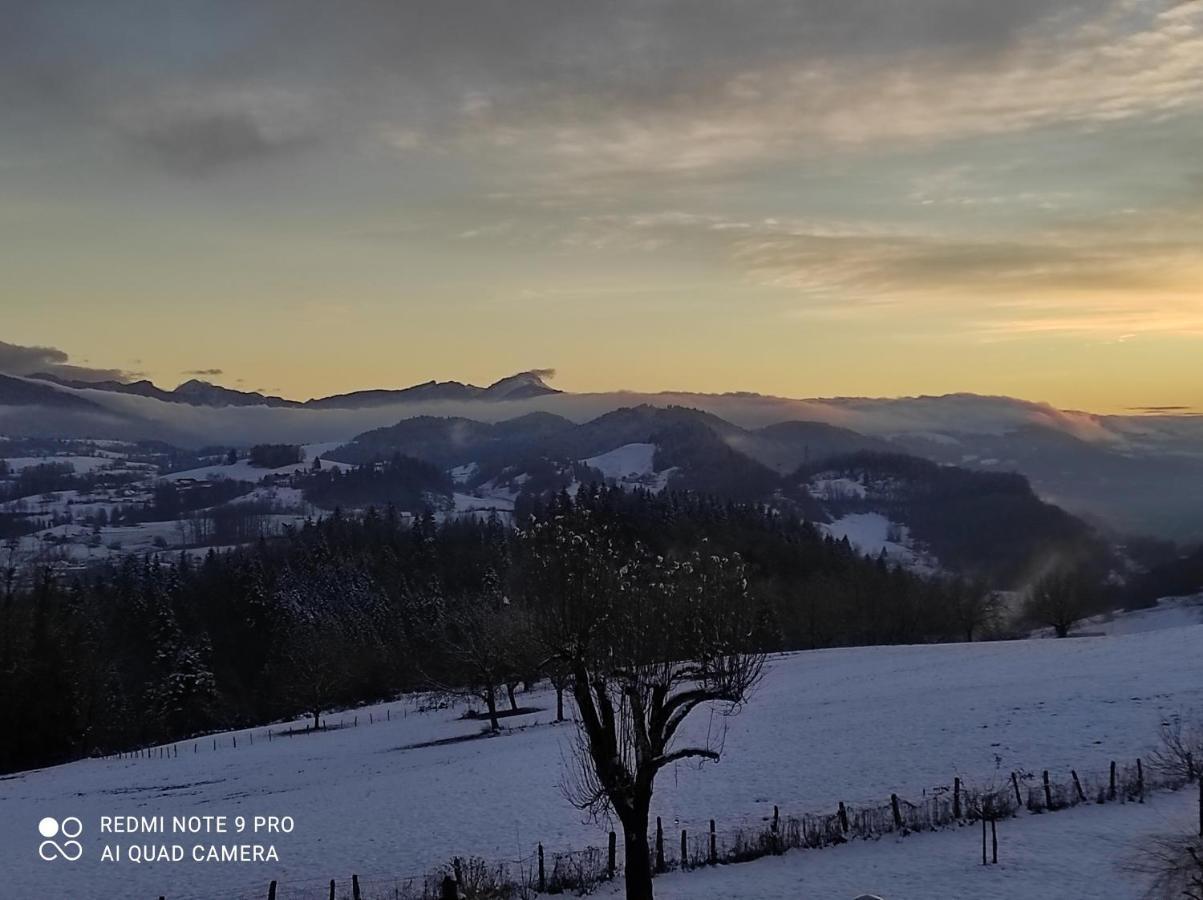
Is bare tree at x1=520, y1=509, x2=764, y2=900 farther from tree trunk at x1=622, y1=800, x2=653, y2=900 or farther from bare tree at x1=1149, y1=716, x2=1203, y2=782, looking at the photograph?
bare tree at x1=1149, y1=716, x2=1203, y2=782

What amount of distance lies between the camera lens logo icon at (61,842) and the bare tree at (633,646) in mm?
26512

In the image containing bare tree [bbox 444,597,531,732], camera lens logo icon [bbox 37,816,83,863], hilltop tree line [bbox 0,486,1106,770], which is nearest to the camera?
camera lens logo icon [bbox 37,816,83,863]

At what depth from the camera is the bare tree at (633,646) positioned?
23.4 metres

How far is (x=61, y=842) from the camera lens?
39.7 m

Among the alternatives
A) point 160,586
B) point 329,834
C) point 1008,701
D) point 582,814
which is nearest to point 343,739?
point 329,834

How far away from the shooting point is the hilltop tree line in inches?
3004

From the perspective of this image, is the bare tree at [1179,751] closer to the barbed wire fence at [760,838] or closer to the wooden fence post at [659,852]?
the barbed wire fence at [760,838]

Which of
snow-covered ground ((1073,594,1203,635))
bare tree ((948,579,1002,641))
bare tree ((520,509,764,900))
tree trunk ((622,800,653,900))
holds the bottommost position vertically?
snow-covered ground ((1073,594,1203,635))

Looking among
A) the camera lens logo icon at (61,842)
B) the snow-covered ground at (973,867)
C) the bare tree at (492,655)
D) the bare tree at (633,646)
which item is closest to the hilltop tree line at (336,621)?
the bare tree at (492,655)

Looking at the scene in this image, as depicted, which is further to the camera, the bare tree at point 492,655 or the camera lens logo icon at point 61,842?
the bare tree at point 492,655

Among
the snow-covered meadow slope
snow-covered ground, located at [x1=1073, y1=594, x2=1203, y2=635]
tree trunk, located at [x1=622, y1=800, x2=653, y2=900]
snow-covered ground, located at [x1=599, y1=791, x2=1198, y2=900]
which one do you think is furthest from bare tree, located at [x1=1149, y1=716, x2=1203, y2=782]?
snow-covered ground, located at [x1=1073, y1=594, x2=1203, y2=635]

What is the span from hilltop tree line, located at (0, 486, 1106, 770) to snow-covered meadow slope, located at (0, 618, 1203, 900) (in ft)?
23.4

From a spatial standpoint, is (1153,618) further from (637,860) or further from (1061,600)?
(637,860)

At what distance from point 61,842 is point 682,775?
27902mm
